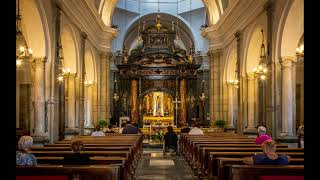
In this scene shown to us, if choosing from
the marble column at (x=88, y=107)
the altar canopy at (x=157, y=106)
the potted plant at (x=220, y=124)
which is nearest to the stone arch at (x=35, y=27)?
→ the marble column at (x=88, y=107)

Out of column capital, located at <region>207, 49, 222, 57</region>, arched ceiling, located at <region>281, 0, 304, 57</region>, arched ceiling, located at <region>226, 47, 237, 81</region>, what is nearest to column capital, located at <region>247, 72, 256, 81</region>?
arched ceiling, located at <region>226, 47, 237, 81</region>

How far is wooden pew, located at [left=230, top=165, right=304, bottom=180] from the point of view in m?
6.16

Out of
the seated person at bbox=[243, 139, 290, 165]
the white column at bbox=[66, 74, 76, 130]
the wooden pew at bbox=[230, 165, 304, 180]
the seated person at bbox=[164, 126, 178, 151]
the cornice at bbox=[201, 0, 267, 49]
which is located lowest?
the seated person at bbox=[164, 126, 178, 151]

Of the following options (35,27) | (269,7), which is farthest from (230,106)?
(35,27)

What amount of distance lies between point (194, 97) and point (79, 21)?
1591cm

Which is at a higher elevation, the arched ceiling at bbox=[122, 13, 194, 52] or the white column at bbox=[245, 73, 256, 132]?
the arched ceiling at bbox=[122, 13, 194, 52]

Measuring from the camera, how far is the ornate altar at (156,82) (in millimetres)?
35375

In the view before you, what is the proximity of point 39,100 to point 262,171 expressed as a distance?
1087 cm

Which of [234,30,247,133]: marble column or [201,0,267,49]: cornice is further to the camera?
[234,30,247,133]: marble column

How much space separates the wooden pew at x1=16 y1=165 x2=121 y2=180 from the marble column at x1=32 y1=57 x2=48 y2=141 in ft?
31.4

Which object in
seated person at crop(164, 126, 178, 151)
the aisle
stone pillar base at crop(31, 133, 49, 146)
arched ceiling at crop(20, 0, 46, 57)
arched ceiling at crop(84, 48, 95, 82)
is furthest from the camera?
arched ceiling at crop(84, 48, 95, 82)

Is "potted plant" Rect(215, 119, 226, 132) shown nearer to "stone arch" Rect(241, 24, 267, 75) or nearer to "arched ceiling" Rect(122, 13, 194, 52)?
"stone arch" Rect(241, 24, 267, 75)

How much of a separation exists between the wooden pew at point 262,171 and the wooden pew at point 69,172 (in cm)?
160
